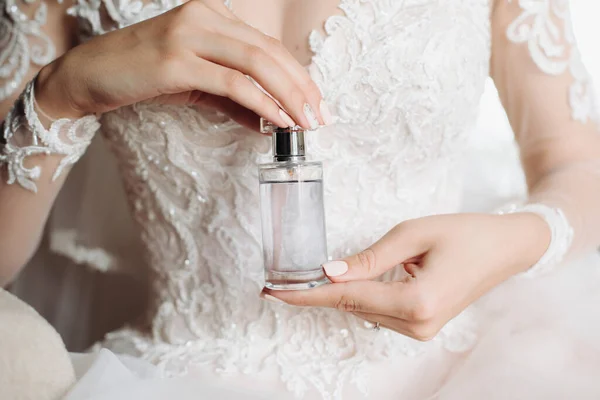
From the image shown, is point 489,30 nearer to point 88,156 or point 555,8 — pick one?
point 555,8

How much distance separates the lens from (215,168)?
0.87 meters

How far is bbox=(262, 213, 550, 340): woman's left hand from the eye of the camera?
2.18 feet

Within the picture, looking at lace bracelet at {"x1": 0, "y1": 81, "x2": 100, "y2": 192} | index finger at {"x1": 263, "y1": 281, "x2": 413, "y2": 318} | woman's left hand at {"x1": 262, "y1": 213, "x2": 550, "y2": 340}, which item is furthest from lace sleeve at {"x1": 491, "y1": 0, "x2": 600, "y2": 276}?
lace bracelet at {"x1": 0, "y1": 81, "x2": 100, "y2": 192}

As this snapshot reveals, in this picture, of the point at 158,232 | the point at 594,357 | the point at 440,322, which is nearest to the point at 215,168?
the point at 158,232

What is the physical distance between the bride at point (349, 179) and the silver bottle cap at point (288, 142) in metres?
0.11

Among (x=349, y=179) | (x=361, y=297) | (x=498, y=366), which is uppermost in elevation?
(x=349, y=179)

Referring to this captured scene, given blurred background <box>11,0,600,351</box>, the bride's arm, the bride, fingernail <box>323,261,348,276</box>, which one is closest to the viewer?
fingernail <box>323,261,348,276</box>

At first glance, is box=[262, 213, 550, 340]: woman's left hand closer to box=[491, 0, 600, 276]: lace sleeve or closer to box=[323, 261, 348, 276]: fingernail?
box=[323, 261, 348, 276]: fingernail

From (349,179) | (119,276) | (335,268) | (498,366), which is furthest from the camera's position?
(119,276)

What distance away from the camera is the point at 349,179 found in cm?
88

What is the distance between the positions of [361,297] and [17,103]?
0.55m

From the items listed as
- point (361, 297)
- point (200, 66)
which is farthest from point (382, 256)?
point (200, 66)

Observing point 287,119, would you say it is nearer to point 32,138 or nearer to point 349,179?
point 349,179

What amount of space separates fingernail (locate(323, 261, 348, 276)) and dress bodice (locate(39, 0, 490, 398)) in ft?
0.70
